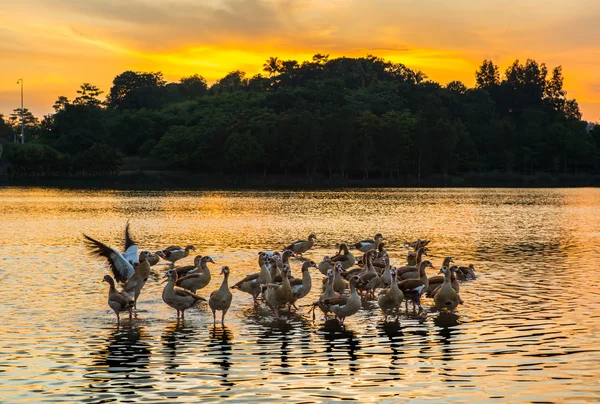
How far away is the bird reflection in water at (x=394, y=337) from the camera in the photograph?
1873cm

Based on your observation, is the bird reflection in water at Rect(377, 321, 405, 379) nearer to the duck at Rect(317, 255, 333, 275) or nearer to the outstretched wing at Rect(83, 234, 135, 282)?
the duck at Rect(317, 255, 333, 275)

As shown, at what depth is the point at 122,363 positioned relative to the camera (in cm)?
1889

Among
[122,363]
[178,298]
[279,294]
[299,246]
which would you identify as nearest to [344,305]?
[279,294]

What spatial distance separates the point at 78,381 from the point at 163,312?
830 cm

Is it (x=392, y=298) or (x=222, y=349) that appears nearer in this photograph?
(x=222, y=349)

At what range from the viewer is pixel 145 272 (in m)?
27.9

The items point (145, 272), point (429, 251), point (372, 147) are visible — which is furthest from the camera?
point (372, 147)

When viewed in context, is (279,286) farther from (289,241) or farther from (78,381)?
(289,241)

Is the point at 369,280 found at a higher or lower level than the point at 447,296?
higher

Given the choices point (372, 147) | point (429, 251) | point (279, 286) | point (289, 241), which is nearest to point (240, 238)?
point (289, 241)

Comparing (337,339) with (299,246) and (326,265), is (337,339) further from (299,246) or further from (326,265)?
(299,246)

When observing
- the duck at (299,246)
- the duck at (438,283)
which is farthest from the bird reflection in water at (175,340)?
the duck at (299,246)

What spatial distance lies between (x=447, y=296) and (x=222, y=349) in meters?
7.87

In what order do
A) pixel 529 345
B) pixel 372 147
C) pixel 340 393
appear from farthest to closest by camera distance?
pixel 372 147 → pixel 529 345 → pixel 340 393
